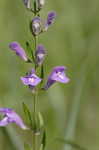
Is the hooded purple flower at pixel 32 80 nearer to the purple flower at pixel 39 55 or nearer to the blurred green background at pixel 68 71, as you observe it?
the purple flower at pixel 39 55

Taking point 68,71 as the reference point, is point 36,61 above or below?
above

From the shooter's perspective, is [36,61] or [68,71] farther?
[68,71]

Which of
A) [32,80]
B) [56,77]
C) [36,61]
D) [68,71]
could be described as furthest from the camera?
[68,71]

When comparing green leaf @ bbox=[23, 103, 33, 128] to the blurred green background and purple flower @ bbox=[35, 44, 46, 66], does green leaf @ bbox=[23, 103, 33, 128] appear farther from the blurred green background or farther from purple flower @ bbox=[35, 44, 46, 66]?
the blurred green background

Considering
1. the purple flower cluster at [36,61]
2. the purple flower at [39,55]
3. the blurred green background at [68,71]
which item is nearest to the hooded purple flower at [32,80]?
the purple flower cluster at [36,61]

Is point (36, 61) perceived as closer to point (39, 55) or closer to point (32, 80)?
point (39, 55)

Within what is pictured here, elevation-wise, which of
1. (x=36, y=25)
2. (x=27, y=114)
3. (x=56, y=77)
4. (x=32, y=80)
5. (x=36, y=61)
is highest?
(x=36, y=25)

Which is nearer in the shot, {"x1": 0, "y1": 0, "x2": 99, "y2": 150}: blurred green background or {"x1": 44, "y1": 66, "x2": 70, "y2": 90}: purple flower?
{"x1": 44, "y1": 66, "x2": 70, "y2": 90}: purple flower

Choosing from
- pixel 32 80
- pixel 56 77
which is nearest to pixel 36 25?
pixel 32 80

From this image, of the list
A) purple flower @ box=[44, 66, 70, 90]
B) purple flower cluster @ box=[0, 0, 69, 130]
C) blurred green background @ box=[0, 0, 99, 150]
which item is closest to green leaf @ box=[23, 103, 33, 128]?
purple flower cluster @ box=[0, 0, 69, 130]
